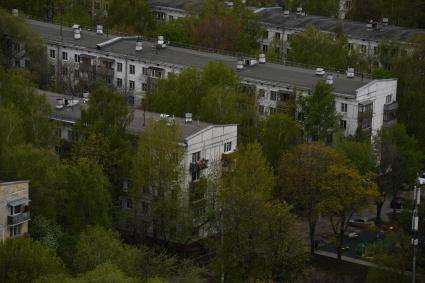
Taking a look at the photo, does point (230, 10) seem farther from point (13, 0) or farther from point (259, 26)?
point (13, 0)

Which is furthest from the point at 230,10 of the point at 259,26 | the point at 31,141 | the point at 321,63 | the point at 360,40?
the point at 31,141

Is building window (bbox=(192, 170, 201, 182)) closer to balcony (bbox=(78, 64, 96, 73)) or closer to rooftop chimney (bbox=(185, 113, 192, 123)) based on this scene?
rooftop chimney (bbox=(185, 113, 192, 123))

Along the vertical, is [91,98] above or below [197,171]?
above

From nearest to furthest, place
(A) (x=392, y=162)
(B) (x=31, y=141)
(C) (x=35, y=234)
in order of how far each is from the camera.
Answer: (C) (x=35, y=234) < (B) (x=31, y=141) < (A) (x=392, y=162)

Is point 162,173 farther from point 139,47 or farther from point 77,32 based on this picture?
point 77,32

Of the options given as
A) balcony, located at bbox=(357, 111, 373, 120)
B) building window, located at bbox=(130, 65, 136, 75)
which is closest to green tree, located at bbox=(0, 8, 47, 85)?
building window, located at bbox=(130, 65, 136, 75)

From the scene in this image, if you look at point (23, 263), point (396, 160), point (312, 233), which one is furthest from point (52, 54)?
point (23, 263)

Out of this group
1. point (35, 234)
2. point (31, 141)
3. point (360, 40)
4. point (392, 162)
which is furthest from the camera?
point (360, 40)
